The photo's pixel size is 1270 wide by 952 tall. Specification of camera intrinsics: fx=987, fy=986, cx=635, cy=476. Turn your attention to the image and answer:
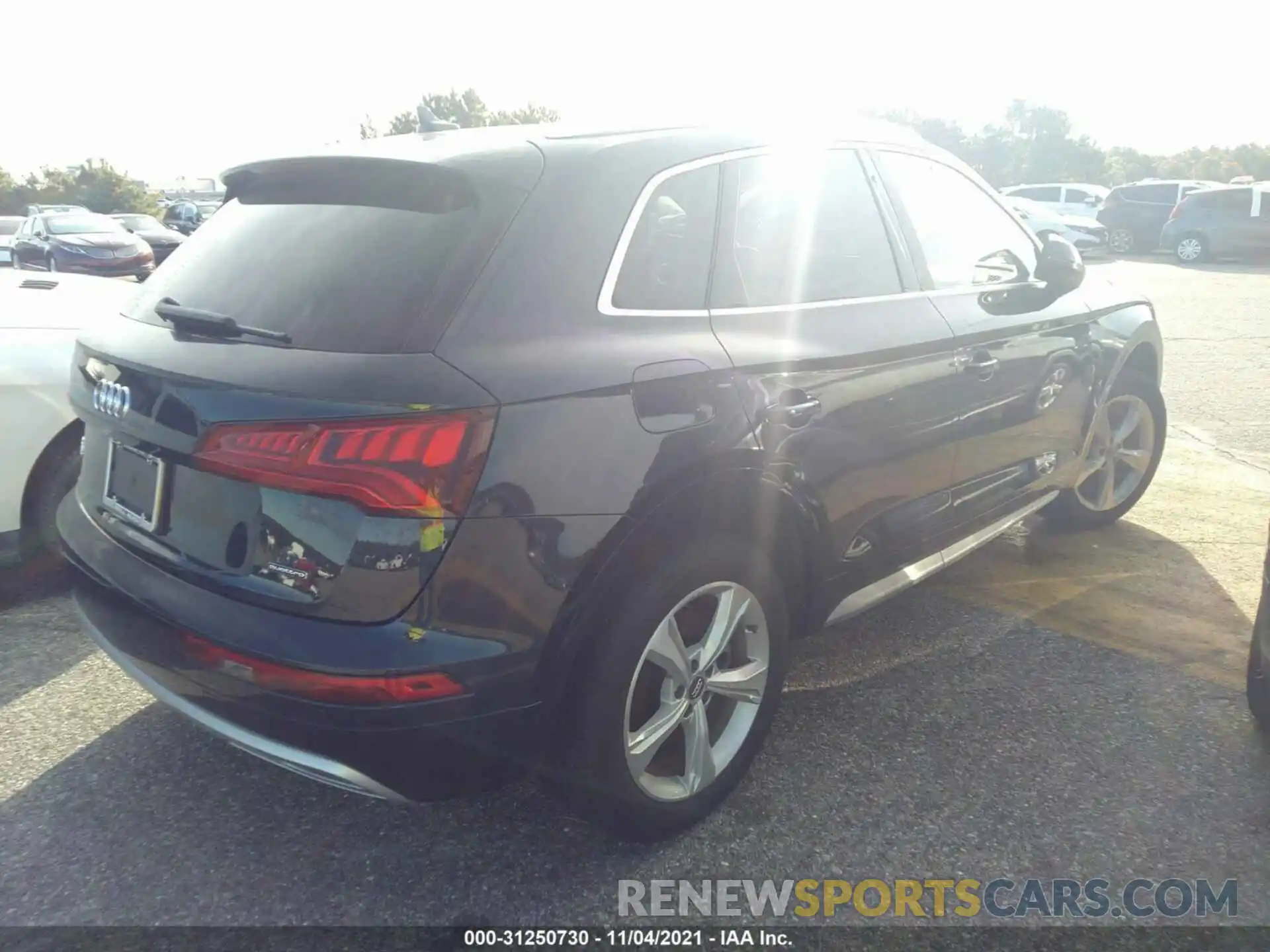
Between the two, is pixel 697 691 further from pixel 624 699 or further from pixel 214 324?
pixel 214 324

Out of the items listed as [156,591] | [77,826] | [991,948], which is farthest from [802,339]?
[77,826]

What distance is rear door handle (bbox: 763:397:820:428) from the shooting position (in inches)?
95.3

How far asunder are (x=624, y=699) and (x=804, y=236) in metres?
1.42

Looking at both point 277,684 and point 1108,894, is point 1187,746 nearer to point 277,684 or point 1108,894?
point 1108,894

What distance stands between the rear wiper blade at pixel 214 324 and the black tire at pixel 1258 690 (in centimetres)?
286

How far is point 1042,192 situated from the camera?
81.1 feet

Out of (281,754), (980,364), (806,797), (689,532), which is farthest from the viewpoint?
(980,364)

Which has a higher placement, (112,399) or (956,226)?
(956,226)

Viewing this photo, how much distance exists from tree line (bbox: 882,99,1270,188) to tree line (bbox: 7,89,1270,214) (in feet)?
0.14

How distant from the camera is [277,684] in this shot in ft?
6.33

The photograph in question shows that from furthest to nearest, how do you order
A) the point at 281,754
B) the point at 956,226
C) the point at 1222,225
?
the point at 1222,225
the point at 956,226
the point at 281,754

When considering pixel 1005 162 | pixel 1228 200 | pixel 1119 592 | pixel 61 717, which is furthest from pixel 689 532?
pixel 1005 162

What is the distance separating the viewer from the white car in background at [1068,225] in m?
17.8

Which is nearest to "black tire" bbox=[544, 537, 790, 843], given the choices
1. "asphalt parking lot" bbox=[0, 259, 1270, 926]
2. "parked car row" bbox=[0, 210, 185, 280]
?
"asphalt parking lot" bbox=[0, 259, 1270, 926]
